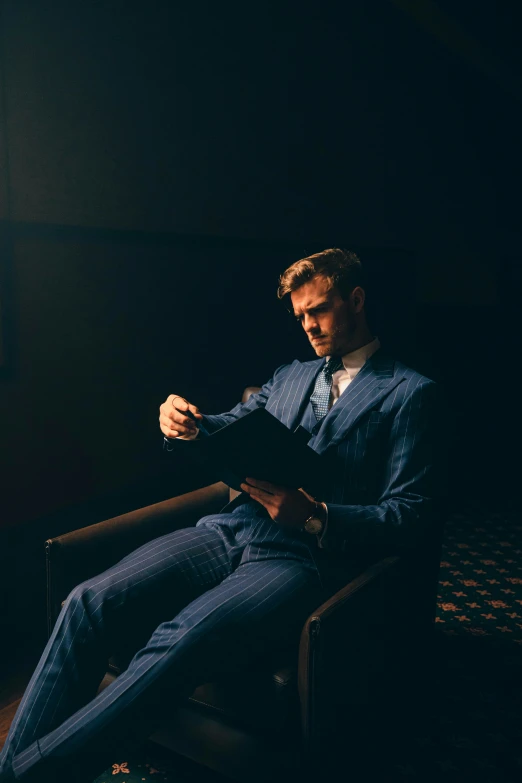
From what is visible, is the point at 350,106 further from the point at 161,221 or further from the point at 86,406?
the point at 86,406

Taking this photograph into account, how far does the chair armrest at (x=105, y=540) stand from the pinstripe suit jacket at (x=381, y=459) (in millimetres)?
573

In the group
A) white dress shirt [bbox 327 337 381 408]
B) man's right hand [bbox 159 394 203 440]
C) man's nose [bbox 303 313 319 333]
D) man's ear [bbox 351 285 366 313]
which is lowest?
man's right hand [bbox 159 394 203 440]

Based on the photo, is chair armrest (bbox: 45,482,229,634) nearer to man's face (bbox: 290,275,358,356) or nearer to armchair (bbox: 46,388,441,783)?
armchair (bbox: 46,388,441,783)

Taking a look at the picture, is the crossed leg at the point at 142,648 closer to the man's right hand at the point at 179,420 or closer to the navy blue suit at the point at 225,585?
the navy blue suit at the point at 225,585

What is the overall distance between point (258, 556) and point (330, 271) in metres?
0.98

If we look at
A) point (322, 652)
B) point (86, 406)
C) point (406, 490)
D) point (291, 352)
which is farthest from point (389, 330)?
point (322, 652)

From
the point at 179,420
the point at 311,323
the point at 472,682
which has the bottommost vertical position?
the point at 472,682

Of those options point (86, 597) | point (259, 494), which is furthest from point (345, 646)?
point (86, 597)

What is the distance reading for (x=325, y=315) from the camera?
2.18m

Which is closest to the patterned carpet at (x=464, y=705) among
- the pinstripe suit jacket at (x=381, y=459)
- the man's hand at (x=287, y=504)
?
the pinstripe suit jacket at (x=381, y=459)

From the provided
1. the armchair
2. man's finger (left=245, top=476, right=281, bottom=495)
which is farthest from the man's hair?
the armchair

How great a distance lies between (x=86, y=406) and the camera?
8.98 feet

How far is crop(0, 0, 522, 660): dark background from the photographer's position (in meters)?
2.47

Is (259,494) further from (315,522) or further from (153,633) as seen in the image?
(153,633)
